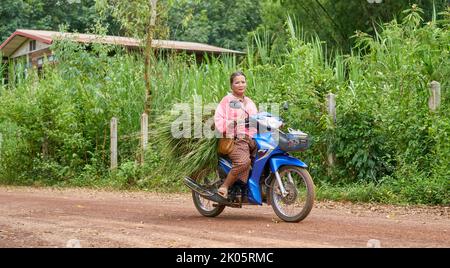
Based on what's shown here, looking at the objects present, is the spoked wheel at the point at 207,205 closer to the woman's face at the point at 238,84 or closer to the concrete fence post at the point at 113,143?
the woman's face at the point at 238,84

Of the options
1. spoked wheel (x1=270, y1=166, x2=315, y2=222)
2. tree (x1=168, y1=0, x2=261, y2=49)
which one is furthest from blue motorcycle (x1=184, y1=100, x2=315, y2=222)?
tree (x1=168, y1=0, x2=261, y2=49)

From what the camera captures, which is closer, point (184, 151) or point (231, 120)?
point (231, 120)

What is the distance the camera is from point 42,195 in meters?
14.4

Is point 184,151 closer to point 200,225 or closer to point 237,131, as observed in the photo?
point 237,131

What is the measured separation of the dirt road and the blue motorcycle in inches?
8.8

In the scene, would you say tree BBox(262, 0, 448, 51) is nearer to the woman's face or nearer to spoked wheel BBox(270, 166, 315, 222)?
the woman's face

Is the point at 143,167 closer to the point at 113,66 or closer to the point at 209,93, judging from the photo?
the point at 209,93

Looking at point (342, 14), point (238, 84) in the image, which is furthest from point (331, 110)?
point (342, 14)

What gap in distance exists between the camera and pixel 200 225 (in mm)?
9055

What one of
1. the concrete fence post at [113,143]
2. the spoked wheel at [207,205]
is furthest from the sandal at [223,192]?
the concrete fence post at [113,143]

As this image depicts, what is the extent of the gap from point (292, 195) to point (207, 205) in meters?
1.53

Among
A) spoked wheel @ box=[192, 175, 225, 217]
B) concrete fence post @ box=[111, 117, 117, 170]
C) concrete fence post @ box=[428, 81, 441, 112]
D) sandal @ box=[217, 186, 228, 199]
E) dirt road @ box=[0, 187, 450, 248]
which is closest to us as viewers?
dirt road @ box=[0, 187, 450, 248]

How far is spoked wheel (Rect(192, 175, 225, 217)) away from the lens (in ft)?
32.7
